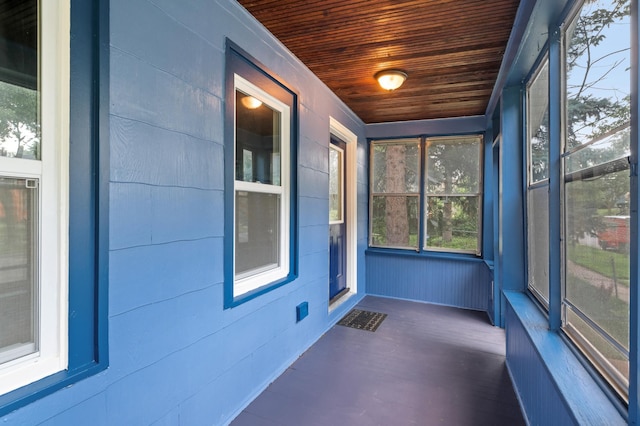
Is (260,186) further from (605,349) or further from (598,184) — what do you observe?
(605,349)

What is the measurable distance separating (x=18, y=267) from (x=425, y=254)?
4.29m

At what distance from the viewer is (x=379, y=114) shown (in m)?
4.38

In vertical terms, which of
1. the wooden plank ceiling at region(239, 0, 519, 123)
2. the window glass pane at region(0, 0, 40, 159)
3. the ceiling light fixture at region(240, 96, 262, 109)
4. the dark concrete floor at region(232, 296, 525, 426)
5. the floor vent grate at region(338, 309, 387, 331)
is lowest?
the dark concrete floor at region(232, 296, 525, 426)

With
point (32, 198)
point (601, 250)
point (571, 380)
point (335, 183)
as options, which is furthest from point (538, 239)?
point (32, 198)

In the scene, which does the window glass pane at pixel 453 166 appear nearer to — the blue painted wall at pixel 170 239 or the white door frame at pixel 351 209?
the white door frame at pixel 351 209

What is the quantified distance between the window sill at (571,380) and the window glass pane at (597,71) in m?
0.99

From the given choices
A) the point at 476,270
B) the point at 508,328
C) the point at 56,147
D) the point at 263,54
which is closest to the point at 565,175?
the point at 508,328

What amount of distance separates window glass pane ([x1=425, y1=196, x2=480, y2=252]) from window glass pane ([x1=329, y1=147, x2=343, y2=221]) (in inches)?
51.7

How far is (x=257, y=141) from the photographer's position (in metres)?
2.40

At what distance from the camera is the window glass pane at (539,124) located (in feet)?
6.91

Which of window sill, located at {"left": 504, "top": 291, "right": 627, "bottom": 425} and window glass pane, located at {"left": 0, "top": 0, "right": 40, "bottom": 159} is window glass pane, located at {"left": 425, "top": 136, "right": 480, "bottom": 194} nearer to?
window sill, located at {"left": 504, "top": 291, "right": 627, "bottom": 425}

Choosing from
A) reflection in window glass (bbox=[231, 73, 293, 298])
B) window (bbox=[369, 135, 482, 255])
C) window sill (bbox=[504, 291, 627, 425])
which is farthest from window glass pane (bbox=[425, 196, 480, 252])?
reflection in window glass (bbox=[231, 73, 293, 298])

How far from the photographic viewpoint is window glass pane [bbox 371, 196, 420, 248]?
472 centimetres

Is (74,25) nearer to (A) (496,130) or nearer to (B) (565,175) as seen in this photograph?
(B) (565,175)
